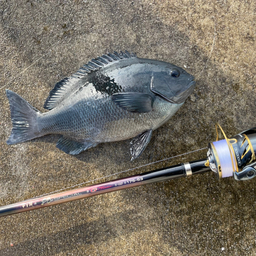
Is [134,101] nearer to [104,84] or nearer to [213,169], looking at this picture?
[104,84]

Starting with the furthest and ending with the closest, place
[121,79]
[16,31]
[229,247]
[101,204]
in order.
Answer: [16,31]
[101,204]
[229,247]
[121,79]

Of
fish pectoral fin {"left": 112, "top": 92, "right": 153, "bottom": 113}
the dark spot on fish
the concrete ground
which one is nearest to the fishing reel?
the concrete ground

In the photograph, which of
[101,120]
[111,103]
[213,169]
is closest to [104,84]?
[111,103]

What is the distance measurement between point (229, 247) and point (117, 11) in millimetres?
2019

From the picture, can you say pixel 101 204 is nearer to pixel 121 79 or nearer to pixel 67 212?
pixel 67 212

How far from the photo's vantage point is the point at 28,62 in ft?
5.68

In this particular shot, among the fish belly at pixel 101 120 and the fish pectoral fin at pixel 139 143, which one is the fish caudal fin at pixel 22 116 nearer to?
the fish belly at pixel 101 120

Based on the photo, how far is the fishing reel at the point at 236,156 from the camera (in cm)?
115

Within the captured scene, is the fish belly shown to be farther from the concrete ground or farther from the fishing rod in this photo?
the fishing rod

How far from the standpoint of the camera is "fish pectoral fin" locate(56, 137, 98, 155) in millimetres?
1567

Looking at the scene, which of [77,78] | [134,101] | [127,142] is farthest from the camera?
[127,142]

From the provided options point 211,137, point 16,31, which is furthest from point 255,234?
point 16,31

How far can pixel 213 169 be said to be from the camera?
1240 millimetres

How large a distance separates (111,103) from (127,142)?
381mm
